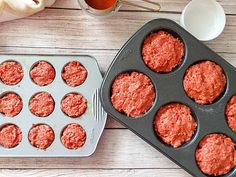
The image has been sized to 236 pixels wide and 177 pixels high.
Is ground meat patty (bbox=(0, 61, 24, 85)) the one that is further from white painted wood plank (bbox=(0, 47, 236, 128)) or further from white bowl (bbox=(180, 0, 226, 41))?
white bowl (bbox=(180, 0, 226, 41))

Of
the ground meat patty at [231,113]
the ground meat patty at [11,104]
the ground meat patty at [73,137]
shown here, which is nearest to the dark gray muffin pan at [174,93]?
the ground meat patty at [231,113]

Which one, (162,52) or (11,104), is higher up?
(162,52)

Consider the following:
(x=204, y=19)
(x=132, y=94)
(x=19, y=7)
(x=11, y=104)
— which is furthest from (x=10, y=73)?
(x=204, y=19)

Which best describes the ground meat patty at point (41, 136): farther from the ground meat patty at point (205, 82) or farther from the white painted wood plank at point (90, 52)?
the ground meat patty at point (205, 82)

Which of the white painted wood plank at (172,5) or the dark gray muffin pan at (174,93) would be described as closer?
the dark gray muffin pan at (174,93)

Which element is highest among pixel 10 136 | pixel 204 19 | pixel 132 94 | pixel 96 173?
pixel 204 19

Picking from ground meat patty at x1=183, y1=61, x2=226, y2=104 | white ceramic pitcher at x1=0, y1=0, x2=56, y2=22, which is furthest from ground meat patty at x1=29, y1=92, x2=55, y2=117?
ground meat patty at x1=183, y1=61, x2=226, y2=104

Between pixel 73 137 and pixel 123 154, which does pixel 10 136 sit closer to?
pixel 73 137

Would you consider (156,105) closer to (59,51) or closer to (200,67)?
(200,67)
